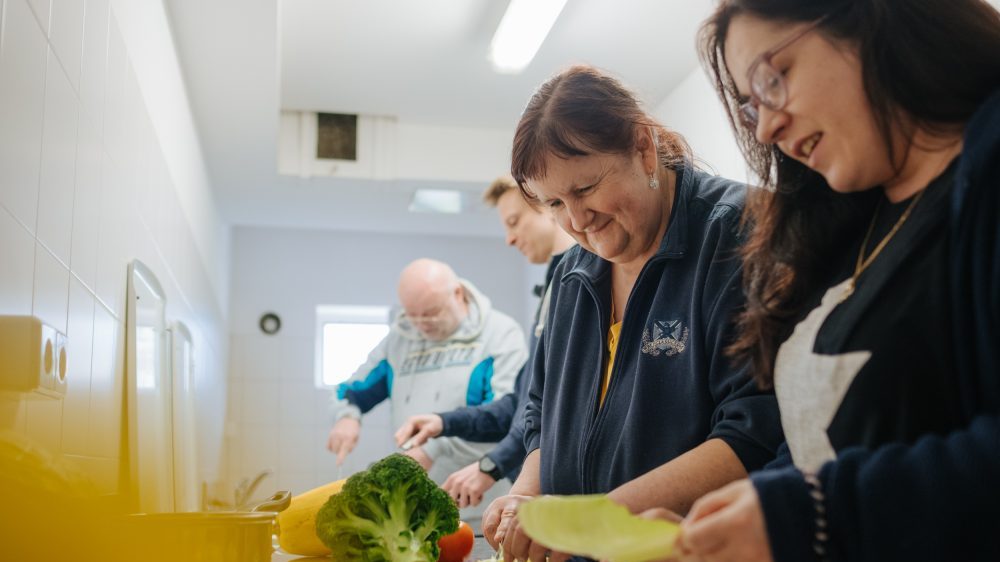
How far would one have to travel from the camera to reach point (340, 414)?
10.8ft

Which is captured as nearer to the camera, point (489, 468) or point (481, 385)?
point (489, 468)

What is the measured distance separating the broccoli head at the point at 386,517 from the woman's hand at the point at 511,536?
3.2 inches

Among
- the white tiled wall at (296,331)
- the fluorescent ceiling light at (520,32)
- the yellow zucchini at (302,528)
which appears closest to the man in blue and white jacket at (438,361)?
the fluorescent ceiling light at (520,32)

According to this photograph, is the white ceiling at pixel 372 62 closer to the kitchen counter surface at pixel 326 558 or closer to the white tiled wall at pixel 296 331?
the white tiled wall at pixel 296 331

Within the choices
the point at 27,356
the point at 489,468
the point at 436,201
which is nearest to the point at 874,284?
the point at 27,356

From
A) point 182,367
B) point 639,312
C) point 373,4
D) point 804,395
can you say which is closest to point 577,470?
point 639,312

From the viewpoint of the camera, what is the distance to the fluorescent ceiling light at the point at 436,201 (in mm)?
5254

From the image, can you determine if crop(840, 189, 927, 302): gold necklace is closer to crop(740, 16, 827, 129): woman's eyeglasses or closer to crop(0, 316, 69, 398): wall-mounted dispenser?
crop(740, 16, 827, 129): woman's eyeglasses

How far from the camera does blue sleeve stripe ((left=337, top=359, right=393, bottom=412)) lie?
134 inches

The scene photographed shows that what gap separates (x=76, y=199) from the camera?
59.5 inches

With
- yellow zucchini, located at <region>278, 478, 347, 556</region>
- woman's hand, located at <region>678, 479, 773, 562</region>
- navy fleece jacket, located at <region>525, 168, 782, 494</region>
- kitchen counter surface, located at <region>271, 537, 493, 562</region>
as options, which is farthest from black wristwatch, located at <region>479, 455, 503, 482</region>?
woman's hand, located at <region>678, 479, 773, 562</region>

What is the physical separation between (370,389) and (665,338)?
227cm

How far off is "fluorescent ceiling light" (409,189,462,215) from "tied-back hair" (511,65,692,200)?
12.1 ft

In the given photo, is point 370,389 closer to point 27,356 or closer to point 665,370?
point 665,370
